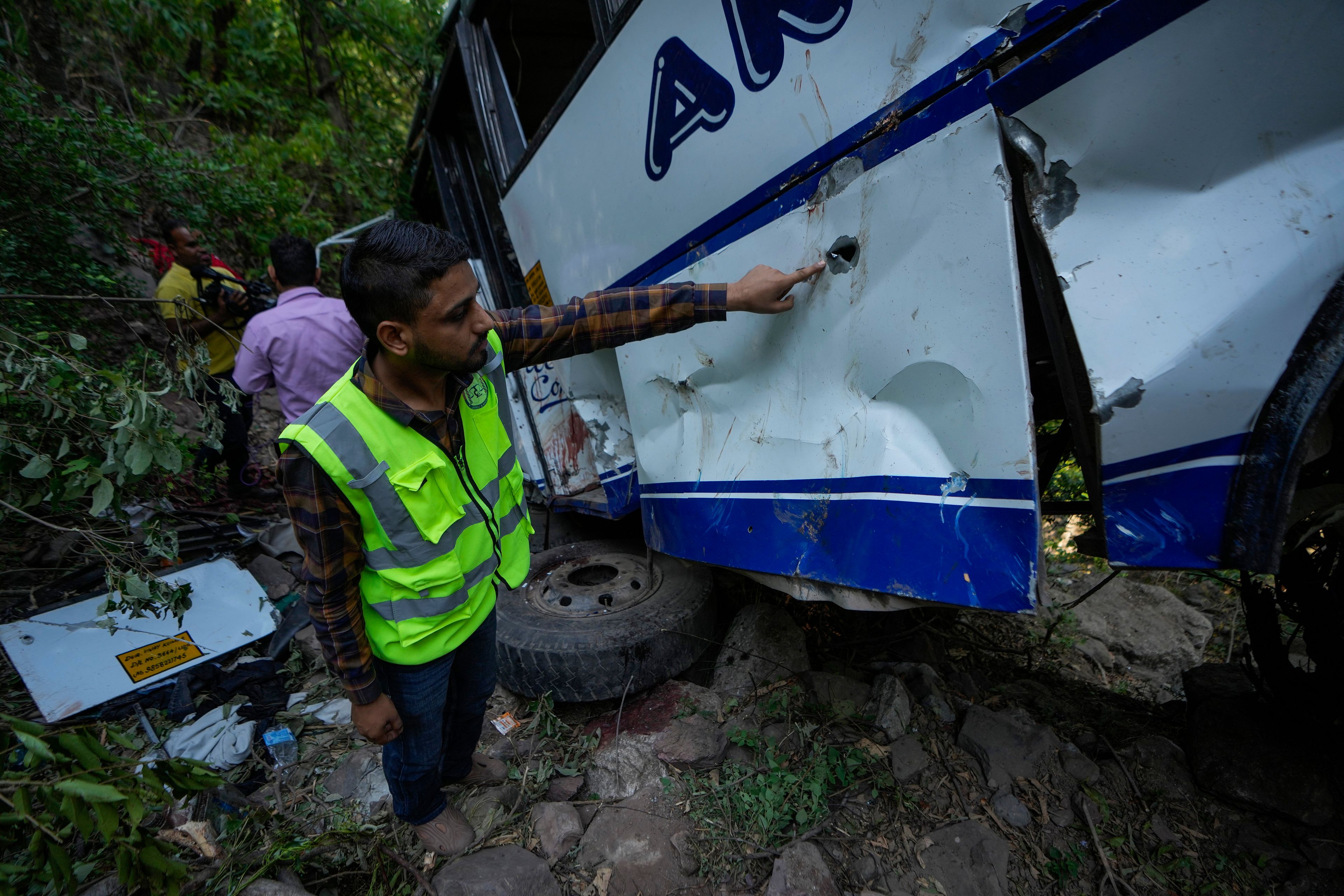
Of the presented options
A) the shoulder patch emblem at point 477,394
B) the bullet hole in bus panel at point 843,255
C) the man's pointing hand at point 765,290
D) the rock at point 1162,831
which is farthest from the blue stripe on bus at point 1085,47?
the rock at point 1162,831

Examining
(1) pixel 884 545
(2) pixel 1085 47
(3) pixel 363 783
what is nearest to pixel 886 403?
(1) pixel 884 545

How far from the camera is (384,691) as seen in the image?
4.91 ft

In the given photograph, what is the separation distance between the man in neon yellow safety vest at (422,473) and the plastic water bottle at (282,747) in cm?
82

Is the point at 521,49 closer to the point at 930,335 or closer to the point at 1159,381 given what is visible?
the point at 930,335

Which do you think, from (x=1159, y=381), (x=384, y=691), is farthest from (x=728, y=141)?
(x=384, y=691)

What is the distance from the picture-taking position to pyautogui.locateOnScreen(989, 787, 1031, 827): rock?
67.0 inches

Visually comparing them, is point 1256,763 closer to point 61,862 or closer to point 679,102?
point 679,102

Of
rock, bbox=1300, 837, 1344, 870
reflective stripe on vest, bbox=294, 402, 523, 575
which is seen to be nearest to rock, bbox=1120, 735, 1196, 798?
rock, bbox=1300, 837, 1344, 870

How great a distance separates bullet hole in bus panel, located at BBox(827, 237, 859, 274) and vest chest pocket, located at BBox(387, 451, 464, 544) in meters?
0.99

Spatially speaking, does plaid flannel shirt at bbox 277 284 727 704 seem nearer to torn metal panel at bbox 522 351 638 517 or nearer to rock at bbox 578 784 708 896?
rock at bbox 578 784 708 896

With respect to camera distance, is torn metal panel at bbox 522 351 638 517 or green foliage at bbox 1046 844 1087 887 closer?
green foliage at bbox 1046 844 1087 887

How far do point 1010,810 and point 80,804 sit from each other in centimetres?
212

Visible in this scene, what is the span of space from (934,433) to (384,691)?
1.40 m

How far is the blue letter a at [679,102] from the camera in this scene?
5.26ft
